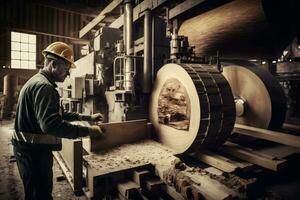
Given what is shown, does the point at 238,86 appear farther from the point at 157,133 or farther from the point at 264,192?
the point at 264,192

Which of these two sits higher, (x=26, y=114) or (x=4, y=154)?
(x=26, y=114)

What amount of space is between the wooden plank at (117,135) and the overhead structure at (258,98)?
1906 mm

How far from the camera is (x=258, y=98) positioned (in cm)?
425

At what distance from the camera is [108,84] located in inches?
216

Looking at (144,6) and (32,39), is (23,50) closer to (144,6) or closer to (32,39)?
→ (32,39)

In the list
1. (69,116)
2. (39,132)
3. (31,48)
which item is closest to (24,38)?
(31,48)

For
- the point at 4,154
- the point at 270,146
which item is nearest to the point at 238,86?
the point at 270,146

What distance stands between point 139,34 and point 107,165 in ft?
12.7

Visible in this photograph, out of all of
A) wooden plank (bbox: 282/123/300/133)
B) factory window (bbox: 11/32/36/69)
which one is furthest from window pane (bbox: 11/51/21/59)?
wooden plank (bbox: 282/123/300/133)

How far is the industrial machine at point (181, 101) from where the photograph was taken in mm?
2781

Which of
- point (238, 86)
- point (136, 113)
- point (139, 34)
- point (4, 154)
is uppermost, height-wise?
point (139, 34)

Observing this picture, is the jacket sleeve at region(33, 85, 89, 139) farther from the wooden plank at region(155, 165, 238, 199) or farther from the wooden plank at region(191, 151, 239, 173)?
the wooden plank at region(191, 151, 239, 173)

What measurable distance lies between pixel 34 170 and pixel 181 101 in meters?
2.02

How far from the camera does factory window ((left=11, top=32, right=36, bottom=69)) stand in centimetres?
1202
